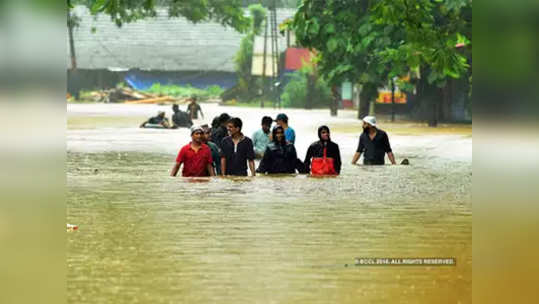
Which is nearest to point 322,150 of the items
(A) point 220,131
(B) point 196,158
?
(A) point 220,131

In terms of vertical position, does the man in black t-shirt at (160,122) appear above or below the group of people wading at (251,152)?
below

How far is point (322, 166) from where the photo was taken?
18.4 metres

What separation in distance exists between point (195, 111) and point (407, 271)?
125ft

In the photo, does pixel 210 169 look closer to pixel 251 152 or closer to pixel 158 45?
pixel 251 152

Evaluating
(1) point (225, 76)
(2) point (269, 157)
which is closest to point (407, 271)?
(2) point (269, 157)

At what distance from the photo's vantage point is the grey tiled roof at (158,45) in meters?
85.1

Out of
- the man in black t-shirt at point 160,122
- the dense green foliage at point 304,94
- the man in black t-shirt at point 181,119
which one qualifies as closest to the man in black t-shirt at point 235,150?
the man in black t-shirt at point 160,122

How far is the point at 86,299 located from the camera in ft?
28.3

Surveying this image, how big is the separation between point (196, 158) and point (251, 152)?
91 centimetres

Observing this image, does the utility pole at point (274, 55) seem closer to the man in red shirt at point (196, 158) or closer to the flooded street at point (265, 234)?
the flooded street at point (265, 234)

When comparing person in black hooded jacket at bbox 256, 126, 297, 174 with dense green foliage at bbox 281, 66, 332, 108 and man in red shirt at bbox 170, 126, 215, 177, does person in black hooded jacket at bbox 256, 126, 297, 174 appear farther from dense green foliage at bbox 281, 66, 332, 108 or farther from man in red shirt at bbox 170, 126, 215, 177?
dense green foliage at bbox 281, 66, 332, 108

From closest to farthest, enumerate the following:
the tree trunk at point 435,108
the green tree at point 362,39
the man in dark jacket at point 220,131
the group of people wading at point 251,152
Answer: the group of people wading at point 251,152, the man in dark jacket at point 220,131, the green tree at point 362,39, the tree trunk at point 435,108

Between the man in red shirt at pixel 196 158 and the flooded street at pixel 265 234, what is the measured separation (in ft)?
0.90
